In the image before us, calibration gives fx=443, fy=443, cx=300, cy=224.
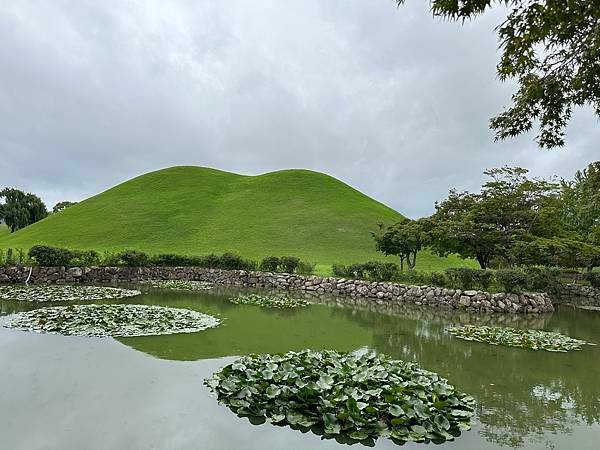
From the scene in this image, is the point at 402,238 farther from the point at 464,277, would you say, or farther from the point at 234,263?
the point at 234,263

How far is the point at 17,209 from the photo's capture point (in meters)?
54.3

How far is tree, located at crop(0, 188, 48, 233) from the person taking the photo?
53.6 meters

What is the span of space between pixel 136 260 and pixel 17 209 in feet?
134

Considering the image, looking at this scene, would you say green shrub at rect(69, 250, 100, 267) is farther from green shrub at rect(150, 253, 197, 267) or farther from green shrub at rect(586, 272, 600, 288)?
green shrub at rect(586, 272, 600, 288)

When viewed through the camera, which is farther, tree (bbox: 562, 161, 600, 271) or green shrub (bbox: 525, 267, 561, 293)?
green shrub (bbox: 525, 267, 561, 293)

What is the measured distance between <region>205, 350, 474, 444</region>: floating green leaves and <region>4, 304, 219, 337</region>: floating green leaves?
398cm

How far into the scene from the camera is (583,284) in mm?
22484

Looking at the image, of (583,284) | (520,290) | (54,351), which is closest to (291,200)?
(583,284)

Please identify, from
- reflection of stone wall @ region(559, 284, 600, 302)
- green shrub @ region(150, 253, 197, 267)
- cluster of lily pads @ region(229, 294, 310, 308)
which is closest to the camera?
cluster of lily pads @ region(229, 294, 310, 308)

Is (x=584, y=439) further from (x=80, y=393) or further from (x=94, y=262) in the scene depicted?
(x=94, y=262)

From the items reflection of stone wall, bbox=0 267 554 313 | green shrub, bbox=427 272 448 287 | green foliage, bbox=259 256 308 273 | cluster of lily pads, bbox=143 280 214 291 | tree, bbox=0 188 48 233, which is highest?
tree, bbox=0 188 48 233

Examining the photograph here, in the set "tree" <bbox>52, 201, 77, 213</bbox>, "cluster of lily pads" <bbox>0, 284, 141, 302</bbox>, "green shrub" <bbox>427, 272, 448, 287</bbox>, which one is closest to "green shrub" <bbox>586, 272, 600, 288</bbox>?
"green shrub" <bbox>427, 272, 448, 287</bbox>

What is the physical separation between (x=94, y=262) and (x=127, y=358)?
16037 millimetres

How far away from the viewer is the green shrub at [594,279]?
2181 centimetres
